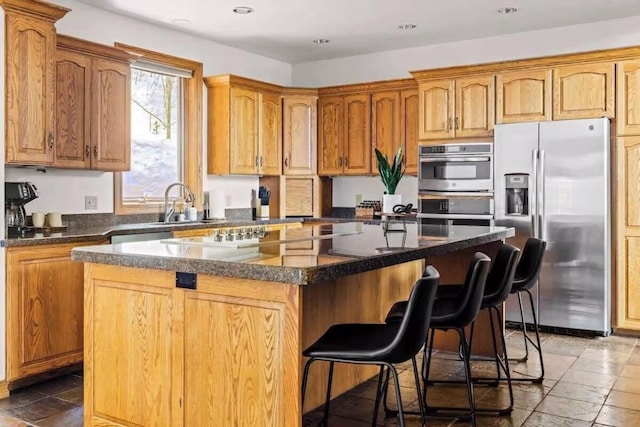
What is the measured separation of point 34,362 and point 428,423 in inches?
91.2

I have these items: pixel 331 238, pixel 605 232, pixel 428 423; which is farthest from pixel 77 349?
pixel 605 232

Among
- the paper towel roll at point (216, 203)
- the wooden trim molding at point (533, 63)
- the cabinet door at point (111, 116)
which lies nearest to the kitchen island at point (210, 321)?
the cabinet door at point (111, 116)

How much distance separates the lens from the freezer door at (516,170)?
514 cm

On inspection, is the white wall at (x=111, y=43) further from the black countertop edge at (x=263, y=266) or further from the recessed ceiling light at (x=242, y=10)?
the black countertop edge at (x=263, y=266)

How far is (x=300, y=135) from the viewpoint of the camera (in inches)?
259

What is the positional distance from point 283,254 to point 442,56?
171 inches

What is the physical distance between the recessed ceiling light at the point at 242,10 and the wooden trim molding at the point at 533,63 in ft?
5.39

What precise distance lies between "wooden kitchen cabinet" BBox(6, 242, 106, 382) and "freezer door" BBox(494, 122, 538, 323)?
3.34m

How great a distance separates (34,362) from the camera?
3643 mm

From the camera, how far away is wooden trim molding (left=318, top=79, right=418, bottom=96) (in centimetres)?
613

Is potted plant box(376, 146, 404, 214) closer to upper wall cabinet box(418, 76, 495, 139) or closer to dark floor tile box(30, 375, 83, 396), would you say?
upper wall cabinet box(418, 76, 495, 139)

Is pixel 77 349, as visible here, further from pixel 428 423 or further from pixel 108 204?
pixel 428 423

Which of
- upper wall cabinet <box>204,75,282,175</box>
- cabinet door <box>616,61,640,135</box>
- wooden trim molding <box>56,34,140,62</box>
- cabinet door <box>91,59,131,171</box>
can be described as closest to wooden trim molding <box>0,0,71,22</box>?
wooden trim molding <box>56,34,140,62</box>

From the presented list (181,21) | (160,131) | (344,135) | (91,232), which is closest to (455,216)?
(344,135)
